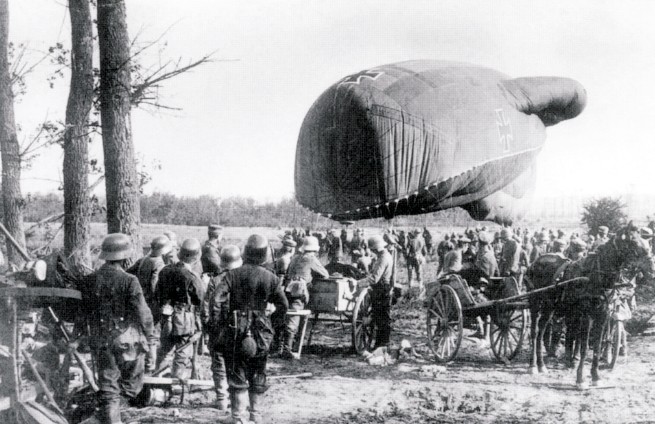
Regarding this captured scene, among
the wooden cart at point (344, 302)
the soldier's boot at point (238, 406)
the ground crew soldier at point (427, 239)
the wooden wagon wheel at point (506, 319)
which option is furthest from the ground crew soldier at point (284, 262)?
the ground crew soldier at point (427, 239)

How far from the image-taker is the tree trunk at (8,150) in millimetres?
15633

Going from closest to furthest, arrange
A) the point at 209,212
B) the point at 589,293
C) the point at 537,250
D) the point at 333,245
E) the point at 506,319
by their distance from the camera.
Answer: the point at 589,293
the point at 506,319
the point at 537,250
the point at 333,245
the point at 209,212

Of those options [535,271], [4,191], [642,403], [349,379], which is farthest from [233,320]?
[4,191]

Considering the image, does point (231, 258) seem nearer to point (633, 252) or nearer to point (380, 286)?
point (380, 286)

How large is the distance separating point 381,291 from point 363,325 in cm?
64

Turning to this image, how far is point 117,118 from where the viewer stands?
9836mm

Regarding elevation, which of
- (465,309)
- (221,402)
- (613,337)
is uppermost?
(465,309)

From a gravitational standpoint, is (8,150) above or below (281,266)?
above

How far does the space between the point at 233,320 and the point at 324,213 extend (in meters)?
4.26

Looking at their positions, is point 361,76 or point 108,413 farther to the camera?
point 361,76

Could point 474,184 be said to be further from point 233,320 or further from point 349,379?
point 233,320

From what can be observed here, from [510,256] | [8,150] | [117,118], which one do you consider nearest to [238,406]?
[117,118]

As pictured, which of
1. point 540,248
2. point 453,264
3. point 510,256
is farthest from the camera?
point 540,248

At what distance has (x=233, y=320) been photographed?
674 centimetres
